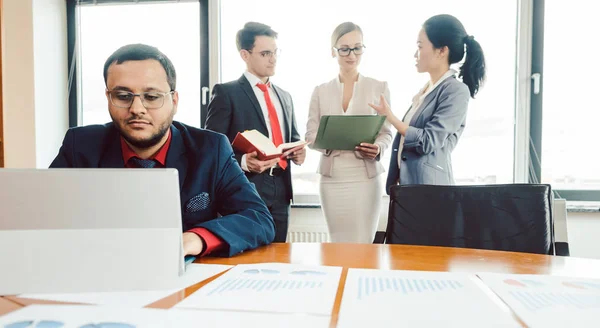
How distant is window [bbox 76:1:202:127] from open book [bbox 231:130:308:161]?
4.60ft

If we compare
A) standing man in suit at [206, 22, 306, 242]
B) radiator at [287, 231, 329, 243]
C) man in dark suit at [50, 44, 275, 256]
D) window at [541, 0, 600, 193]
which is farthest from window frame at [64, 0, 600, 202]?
man in dark suit at [50, 44, 275, 256]

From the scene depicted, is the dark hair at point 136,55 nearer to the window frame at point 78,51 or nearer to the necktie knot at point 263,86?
→ the necktie knot at point 263,86

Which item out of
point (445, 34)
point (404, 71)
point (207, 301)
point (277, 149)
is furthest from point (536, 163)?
point (207, 301)

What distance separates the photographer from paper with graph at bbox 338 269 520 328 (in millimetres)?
541

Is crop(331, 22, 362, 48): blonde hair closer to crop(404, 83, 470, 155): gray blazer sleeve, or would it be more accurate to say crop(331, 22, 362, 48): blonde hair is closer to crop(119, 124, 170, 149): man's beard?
crop(404, 83, 470, 155): gray blazer sleeve

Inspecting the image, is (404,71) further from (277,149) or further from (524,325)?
(524,325)

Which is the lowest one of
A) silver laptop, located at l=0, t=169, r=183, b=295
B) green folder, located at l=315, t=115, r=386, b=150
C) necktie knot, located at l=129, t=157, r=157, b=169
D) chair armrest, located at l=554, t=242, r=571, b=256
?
chair armrest, located at l=554, t=242, r=571, b=256

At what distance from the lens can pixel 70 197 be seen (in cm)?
65

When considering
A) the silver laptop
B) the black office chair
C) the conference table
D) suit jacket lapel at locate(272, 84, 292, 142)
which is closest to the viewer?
the silver laptop

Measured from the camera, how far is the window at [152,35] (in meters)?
3.12

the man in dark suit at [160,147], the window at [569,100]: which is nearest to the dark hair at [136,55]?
the man in dark suit at [160,147]

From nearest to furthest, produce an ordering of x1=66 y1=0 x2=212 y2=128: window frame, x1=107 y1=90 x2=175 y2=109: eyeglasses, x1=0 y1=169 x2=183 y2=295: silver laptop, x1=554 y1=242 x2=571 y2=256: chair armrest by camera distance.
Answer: x1=0 y1=169 x2=183 y2=295: silver laptop
x1=107 y1=90 x2=175 y2=109: eyeglasses
x1=554 y1=242 x2=571 y2=256: chair armrest
x1=66 y1=0 x2=212 y2=128: window frame

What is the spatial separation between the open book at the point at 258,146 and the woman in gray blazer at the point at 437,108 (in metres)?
0.53

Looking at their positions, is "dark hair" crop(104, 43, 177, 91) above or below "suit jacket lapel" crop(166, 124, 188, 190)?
above
